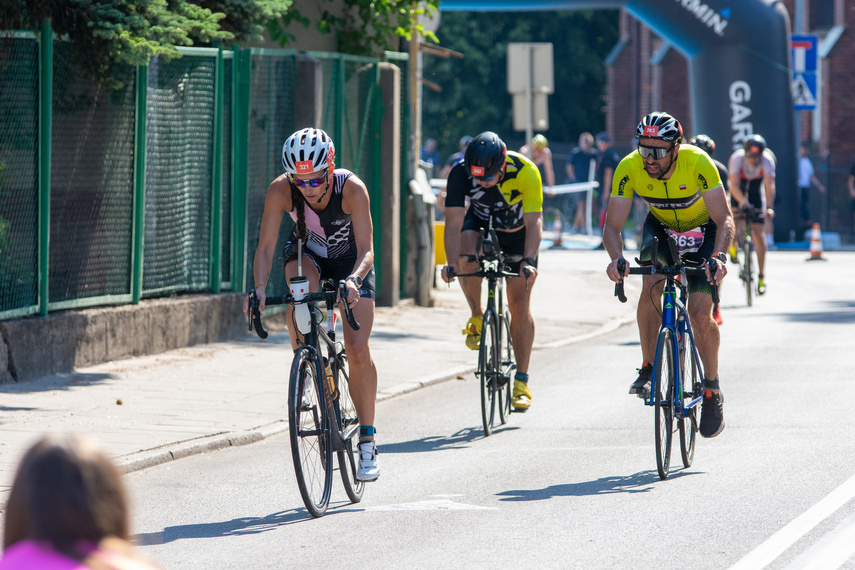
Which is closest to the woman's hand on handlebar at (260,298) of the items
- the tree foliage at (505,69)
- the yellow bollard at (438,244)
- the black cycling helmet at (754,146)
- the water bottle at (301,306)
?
the water bottle at (301,306)

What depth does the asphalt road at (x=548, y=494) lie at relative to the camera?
560cm

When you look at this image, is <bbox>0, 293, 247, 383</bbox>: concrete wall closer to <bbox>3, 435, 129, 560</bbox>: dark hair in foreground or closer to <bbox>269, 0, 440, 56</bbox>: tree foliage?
<bbox>269, 0, 440, 56</bbox>: tree foliage

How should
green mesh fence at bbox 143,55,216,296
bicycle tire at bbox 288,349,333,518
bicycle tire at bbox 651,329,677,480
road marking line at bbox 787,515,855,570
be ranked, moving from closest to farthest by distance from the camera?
road marking line at bbox 787,515,855,570 → bicycle tire at bbox 288,349,333,518 → bicycle tire at bbox 651,329,677,480 → green mesh fence at bbox 143,55,216,296

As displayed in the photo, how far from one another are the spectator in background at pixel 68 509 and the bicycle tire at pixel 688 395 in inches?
207

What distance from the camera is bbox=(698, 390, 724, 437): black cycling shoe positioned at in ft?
25.0

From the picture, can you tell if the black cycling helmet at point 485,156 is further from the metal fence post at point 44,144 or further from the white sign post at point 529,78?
the white sign post at point 529,78

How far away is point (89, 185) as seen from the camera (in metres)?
11.1

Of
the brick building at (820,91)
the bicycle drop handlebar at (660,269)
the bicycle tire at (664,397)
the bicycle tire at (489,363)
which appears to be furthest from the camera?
the brick building at (820,91)

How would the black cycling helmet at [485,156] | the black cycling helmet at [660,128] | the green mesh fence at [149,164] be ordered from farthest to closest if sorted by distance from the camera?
the green mesh fence at [149,164], the black cycling helmet at [485,156], the black cycling helmet at [660,128]

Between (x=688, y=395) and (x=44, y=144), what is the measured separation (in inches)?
218

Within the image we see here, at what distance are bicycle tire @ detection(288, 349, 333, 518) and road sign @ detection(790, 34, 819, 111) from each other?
864 inches

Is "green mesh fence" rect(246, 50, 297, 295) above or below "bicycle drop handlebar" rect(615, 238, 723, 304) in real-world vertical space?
above

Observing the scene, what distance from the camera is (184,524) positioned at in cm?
629

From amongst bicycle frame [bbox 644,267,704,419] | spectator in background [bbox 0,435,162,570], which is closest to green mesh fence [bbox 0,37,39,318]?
bicycle frame [bbox 644,267,704,419]
